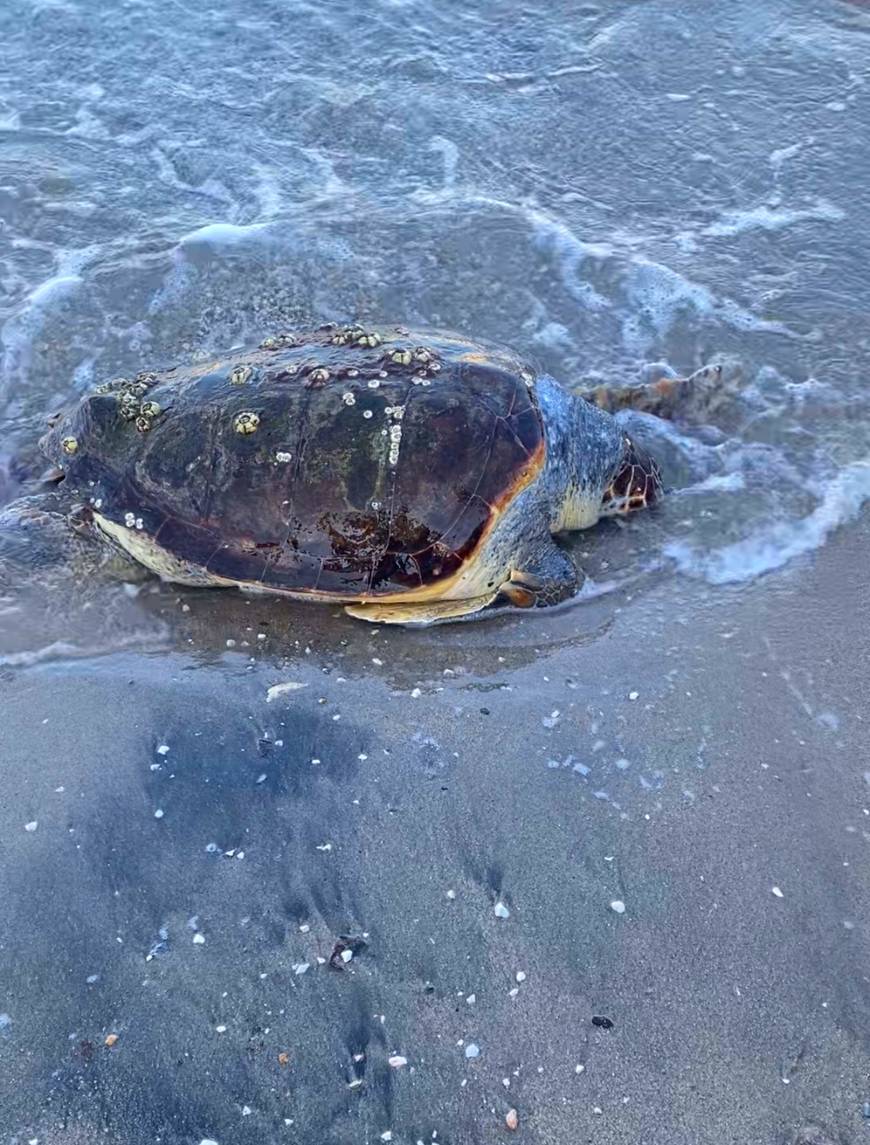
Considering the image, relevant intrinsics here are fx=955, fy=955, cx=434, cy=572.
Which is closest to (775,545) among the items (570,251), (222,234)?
(570,251)

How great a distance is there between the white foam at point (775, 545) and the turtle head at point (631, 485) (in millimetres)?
259

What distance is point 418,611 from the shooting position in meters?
3.74

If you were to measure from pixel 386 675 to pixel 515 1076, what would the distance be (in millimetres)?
1480

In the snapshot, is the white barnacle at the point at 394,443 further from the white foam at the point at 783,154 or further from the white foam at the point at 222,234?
the white foam at the point at 783,154

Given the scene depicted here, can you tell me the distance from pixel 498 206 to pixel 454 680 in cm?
373

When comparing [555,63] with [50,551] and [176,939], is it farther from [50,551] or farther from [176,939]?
[176,939]

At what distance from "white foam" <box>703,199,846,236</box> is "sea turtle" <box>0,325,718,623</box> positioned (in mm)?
2606

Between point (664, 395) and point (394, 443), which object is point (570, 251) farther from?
point (394, 443)

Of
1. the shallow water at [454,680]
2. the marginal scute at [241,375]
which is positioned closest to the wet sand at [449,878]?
the shallow water at [454,680]

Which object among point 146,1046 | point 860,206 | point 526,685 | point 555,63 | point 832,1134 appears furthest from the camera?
point 555,63

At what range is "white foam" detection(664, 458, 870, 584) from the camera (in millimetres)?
3885

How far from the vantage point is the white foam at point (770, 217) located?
5.78 m

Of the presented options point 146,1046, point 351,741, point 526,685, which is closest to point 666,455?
point 526,685

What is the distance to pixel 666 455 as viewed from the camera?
4.48m
